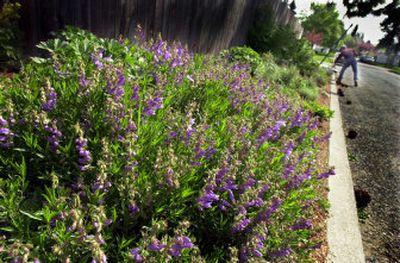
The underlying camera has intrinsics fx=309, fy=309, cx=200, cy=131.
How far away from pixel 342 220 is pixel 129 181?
2737 mm

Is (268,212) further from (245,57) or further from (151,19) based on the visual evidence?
(245,57)

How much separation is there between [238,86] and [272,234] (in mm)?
2199

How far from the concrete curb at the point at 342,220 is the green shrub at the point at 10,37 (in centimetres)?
413

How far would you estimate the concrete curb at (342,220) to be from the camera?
2.98m

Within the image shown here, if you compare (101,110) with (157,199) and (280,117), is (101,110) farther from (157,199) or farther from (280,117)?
(280,117)

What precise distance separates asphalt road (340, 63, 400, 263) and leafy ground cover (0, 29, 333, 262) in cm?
144

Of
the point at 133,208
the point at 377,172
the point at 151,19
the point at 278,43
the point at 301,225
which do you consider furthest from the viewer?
the point at 278,43

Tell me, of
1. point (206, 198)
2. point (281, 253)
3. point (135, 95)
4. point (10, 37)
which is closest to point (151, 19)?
point (10, 37)

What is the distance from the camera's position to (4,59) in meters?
3.77

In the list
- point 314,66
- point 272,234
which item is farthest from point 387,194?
point 314,66

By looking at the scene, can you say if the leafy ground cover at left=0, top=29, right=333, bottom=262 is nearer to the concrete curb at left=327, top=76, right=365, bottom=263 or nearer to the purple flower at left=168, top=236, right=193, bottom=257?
the purple flower at left=168, top=236, right=193, bottom=257

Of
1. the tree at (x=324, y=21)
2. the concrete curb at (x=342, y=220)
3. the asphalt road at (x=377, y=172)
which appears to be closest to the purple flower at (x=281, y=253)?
the concrete curb at (x=342, y=220)

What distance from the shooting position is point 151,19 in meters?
5.64

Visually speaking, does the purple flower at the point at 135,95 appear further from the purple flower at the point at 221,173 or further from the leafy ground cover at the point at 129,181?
the purple flower at the point at 221,173
